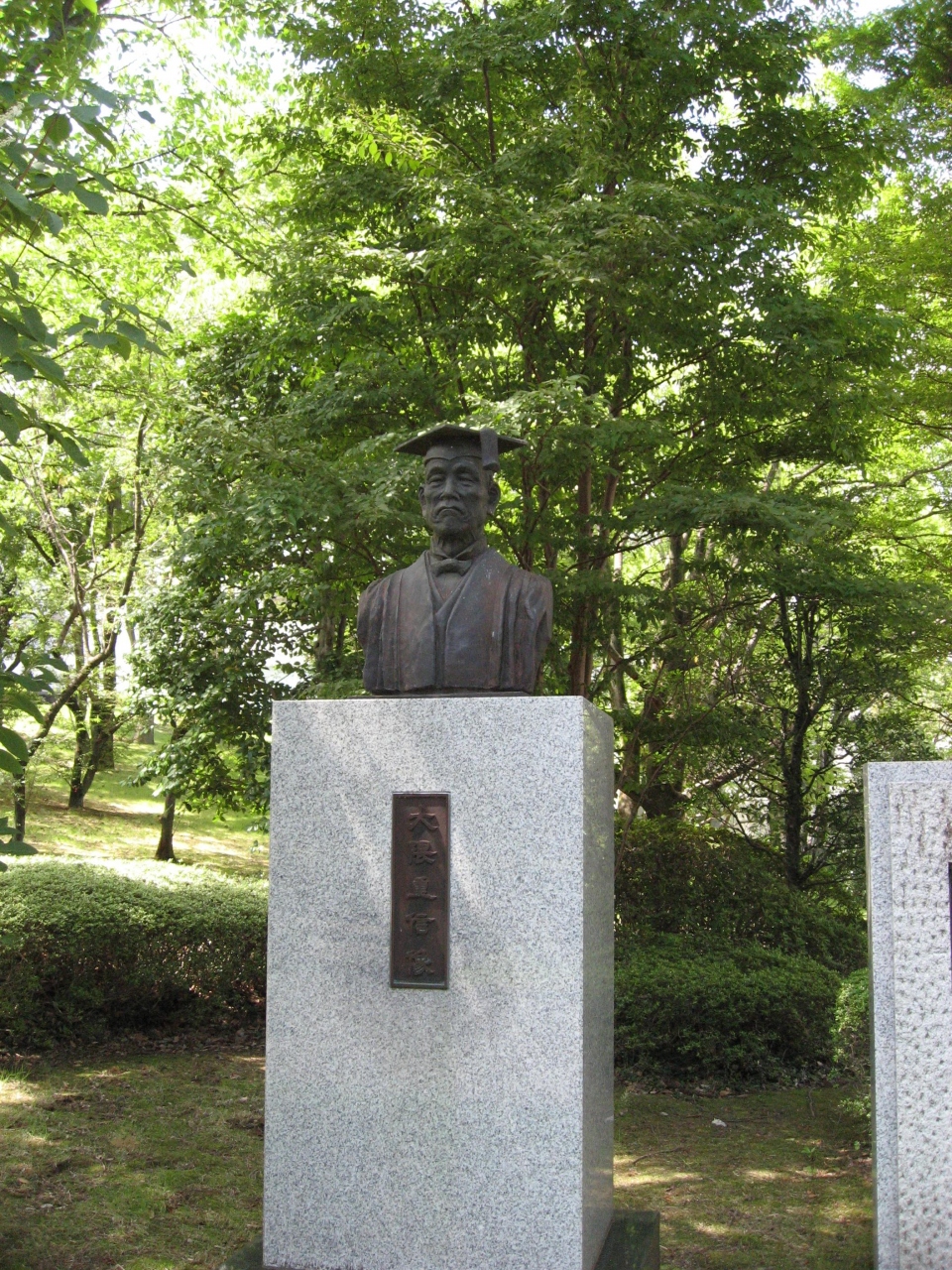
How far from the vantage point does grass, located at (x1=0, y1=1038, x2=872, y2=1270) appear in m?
4.70

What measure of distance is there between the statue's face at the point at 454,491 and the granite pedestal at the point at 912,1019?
6.01 feet

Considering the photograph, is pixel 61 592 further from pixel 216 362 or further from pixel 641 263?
pixel 641 263

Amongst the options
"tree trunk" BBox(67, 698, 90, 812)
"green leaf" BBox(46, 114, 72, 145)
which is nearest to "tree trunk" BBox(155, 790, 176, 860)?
"tree trunk" BBox(67, 698, 90, 812)

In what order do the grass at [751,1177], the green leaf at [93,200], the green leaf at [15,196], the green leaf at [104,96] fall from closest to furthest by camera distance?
the green leaf at [15,196], the green leaf at [93,200], the green leaf at [104,96], the grass at [751,1177]

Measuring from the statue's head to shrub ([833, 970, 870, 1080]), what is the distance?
13.0ft

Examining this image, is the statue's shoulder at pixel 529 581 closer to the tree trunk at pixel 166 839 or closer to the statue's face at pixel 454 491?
the statue's face at pixel 454 491

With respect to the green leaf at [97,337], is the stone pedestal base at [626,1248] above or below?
below

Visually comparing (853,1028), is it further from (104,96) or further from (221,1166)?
(104,96)

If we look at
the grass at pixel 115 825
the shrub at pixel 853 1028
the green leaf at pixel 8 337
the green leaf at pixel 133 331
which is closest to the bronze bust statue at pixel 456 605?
the green leaf at pixel 133 331

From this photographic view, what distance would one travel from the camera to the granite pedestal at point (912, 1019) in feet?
13.1

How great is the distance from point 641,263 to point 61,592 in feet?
28.6

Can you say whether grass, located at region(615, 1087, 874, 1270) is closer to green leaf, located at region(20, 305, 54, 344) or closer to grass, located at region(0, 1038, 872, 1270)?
grass, located at region(0, 1038, 872, 1270)

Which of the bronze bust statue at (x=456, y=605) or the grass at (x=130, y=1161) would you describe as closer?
the bronze bust statue at (x=456, y=605)

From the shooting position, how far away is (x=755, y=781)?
33.1ft
